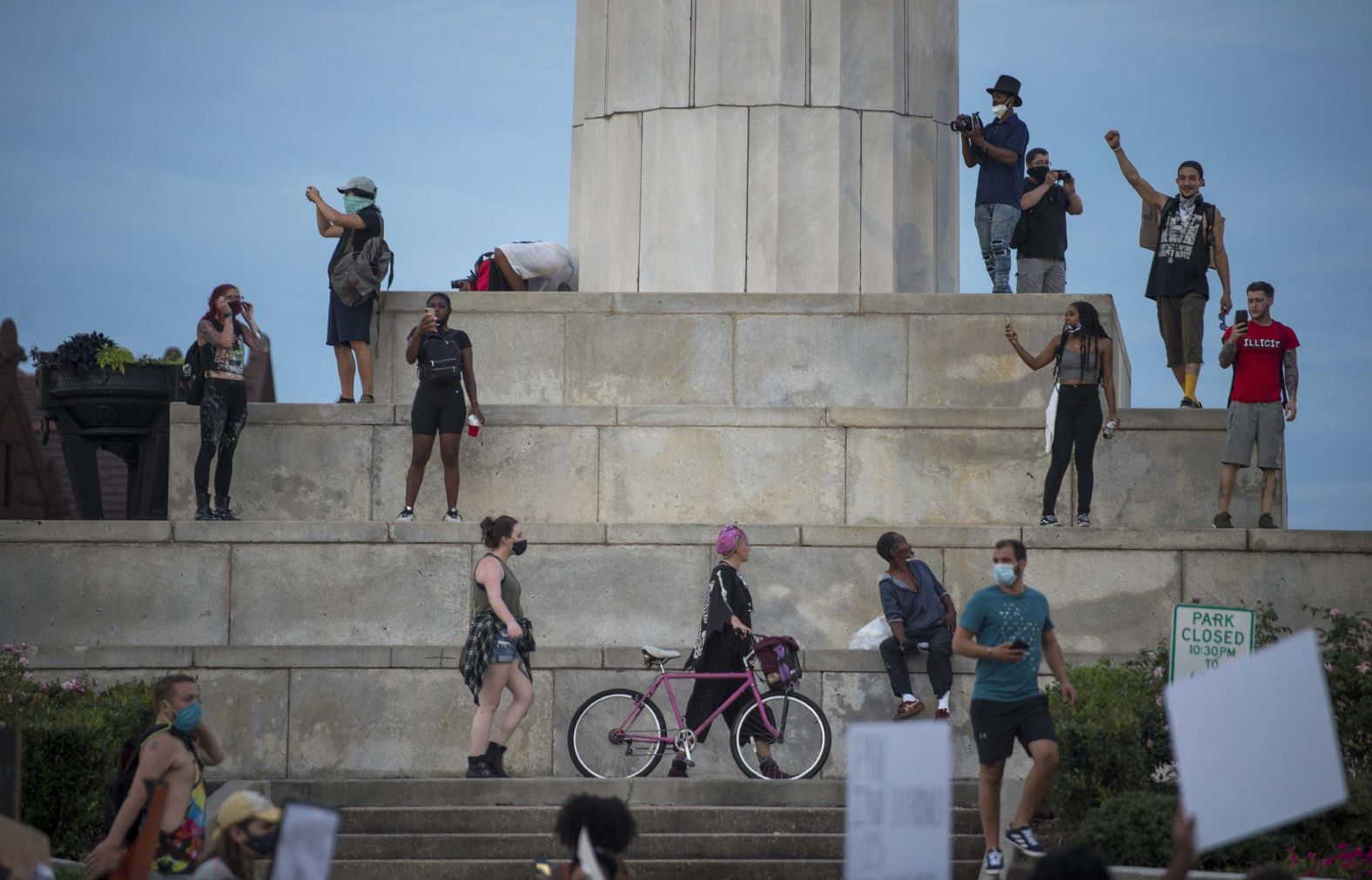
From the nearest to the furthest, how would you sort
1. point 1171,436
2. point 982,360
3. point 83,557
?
point 83,557, point 1171,436, point 982,360

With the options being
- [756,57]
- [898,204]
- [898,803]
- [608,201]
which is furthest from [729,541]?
[898,803]

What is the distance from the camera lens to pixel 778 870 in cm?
1298

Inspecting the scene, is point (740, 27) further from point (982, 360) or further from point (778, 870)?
point (778, 870)

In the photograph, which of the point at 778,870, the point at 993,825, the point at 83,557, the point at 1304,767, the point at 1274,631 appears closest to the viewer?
the point at 1304,767

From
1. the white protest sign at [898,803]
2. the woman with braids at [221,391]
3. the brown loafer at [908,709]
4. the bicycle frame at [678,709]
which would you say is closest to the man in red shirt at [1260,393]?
the brown loafer at [908,709]

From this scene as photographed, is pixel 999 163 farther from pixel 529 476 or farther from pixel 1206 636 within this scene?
pixel 1206 636

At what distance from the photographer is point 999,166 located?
19.8 meters

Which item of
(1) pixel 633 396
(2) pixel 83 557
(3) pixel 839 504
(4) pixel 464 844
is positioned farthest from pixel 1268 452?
(2) pixel 83 557

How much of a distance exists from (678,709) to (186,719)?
4.99m

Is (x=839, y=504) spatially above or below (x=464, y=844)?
above

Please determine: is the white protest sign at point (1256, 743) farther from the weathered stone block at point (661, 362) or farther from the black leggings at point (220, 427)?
the weathered stone block at point (661, 362)

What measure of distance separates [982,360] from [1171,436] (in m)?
2.04

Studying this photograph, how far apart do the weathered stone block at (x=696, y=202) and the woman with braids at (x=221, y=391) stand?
4596 mm

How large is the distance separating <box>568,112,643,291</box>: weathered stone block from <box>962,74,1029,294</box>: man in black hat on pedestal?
3.31 metres
